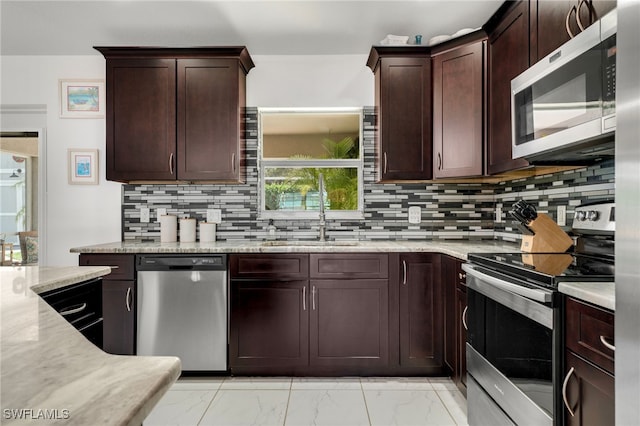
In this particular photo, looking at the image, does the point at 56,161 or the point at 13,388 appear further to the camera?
the point at 56,161

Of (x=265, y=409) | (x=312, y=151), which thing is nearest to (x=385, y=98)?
(x=312, y=151)

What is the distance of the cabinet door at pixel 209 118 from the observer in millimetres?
2939

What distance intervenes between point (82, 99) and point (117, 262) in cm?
158

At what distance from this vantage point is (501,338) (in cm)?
171

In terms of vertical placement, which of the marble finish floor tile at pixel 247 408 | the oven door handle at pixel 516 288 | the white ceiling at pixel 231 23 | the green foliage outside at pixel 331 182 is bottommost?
the marble finish floor tile at pixel 247 408

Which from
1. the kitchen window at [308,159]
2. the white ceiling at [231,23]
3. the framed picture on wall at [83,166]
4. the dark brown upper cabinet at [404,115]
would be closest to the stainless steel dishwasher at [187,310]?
the kitchen window at [308,159]

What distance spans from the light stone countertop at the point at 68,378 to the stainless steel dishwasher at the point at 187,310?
1.74 meters

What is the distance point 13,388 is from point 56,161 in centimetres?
336

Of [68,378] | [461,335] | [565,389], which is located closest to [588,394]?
[565,389]

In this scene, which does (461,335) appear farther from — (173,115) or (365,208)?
(173,115)

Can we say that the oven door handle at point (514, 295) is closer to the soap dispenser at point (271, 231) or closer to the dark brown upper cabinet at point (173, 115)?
the soap dispenser at point (271, 231)

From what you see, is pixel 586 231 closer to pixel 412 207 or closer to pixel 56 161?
pixel 412 207

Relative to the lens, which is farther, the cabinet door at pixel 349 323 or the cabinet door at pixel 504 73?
the cabinet door at pixel 349 323

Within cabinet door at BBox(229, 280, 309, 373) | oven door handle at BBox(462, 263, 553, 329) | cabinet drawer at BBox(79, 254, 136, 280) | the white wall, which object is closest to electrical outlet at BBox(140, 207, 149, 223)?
the white wall
